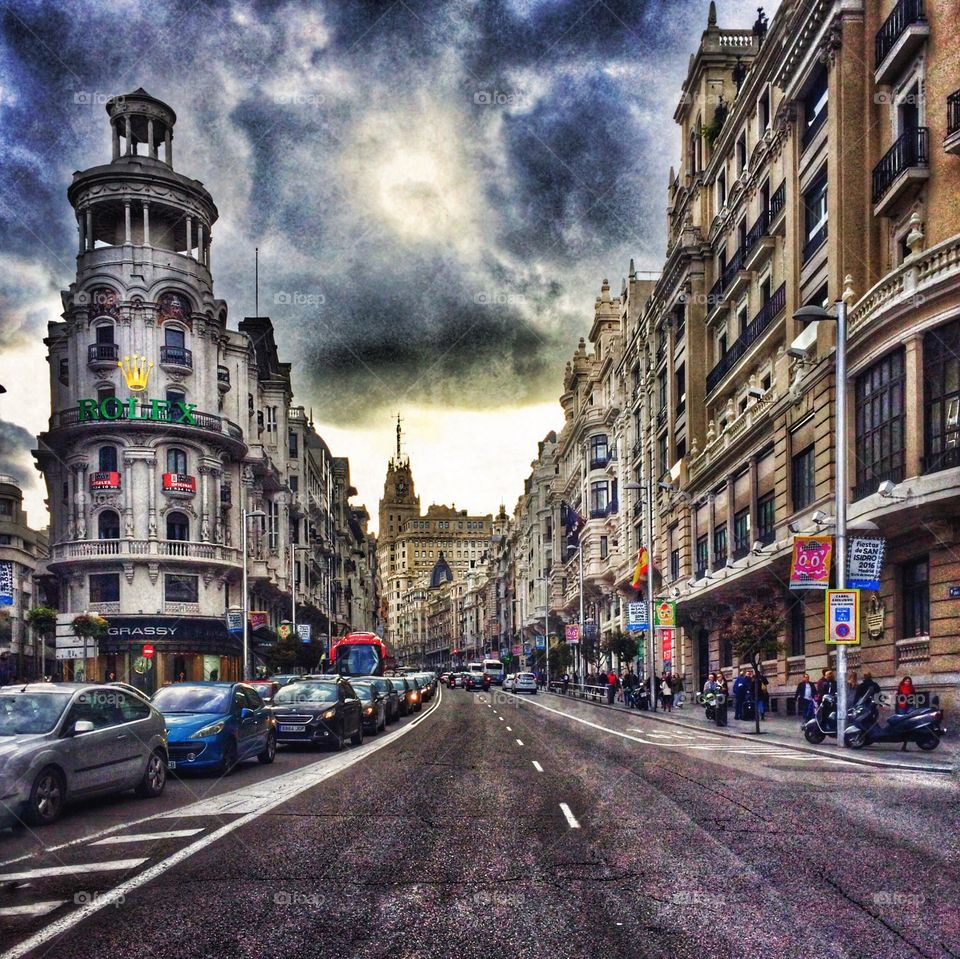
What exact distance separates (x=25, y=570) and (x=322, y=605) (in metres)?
24.1

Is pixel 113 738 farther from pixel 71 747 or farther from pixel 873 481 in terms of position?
pixel 873 481

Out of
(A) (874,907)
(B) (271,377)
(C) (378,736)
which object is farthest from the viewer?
(B) (271,377)

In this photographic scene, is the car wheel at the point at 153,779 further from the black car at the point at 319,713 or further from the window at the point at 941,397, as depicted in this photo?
the window at the point at 941,397

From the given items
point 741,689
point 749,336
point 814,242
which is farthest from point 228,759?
point 749,336

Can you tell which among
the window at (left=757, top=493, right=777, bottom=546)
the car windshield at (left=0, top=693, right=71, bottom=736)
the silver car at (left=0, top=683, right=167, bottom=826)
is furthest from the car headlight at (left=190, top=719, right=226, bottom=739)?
the window at (left=757, top=493, right=777, bottom=546)

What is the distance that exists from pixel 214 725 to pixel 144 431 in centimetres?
4255

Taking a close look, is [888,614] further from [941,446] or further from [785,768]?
[785,768]

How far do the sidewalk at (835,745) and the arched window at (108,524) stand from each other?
3176cm

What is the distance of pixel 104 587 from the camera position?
55.1m

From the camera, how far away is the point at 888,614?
88.3 ft

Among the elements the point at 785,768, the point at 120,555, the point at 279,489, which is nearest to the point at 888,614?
the point at 785,768

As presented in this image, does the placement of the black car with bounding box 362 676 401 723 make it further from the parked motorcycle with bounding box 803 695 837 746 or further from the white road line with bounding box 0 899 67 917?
the white road line with bounding box 0 899 67 917

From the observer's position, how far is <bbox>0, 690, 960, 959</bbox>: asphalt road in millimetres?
6562

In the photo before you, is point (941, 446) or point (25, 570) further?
point (25, 570)
